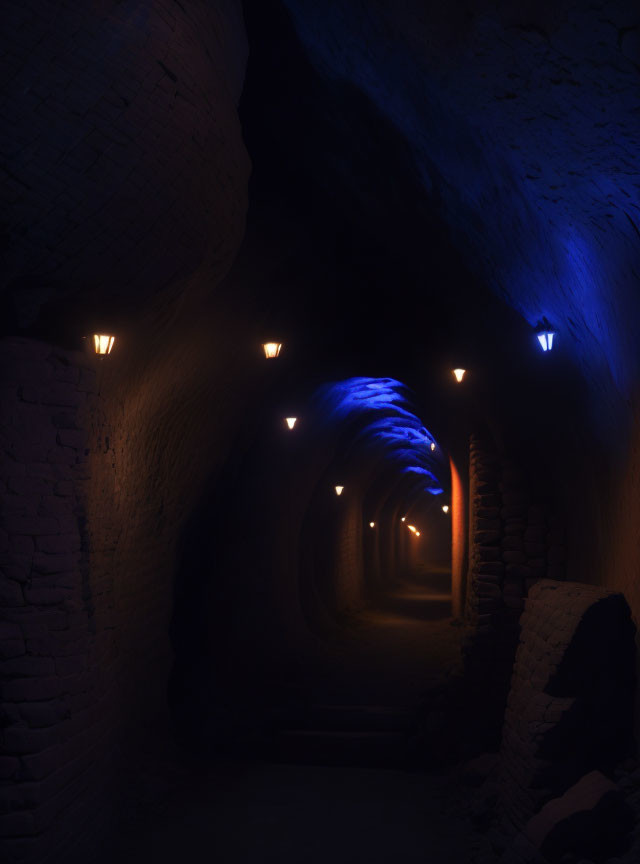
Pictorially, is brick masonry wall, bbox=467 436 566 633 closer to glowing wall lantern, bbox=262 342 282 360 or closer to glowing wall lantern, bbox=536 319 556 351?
glowing wall lantern, bbox=536 319 556 351

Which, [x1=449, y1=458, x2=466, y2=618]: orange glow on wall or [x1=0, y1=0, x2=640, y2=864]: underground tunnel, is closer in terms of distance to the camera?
[x1=0, y1=0, x2=640, y2=864]: underground tunnel

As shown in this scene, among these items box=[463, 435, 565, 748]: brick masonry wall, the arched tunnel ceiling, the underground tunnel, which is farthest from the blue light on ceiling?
the arched tunnel ceiling

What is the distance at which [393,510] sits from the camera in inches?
1111

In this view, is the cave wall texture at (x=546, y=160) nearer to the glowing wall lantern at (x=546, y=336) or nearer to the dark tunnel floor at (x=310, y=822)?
the glowing wall lantern at (x=546, y=336)

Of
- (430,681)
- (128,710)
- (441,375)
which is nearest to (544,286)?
(441,375)

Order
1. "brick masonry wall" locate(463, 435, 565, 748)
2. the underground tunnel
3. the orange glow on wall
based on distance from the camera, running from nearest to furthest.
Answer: the underground tunnel → "brick masonry wall" locate(463, 435, 565, 748) → the orange glow on wall

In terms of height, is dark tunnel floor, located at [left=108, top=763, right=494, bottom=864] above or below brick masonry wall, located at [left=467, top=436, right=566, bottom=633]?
below

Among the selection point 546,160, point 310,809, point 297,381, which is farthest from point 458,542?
point 546,160

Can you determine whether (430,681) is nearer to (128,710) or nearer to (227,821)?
(227,821)

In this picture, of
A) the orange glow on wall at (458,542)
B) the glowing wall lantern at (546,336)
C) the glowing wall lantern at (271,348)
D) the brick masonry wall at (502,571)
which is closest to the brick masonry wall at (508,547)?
the brick masonry wall at (502,571)

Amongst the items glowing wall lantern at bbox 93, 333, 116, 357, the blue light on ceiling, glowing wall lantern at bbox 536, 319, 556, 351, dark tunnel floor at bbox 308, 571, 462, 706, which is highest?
the blue light on ceiling

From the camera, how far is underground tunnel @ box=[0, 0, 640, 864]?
466 centimetres

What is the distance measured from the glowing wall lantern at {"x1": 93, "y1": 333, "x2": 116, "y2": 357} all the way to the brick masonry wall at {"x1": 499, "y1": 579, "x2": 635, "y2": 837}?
4152 mm

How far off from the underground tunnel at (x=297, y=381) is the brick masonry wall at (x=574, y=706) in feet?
0.08
